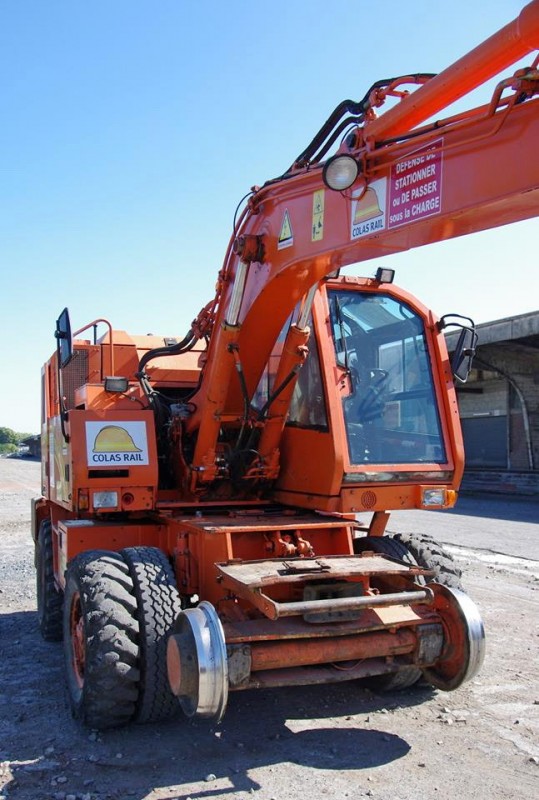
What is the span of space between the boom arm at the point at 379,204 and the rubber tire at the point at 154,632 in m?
1.17

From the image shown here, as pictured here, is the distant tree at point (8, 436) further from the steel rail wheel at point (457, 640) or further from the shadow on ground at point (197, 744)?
the steel rail wheel at point (457, 640)

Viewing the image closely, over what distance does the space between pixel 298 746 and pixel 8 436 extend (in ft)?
350

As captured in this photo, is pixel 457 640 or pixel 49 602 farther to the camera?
pixel 49 602

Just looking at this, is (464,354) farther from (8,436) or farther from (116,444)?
(8,436)

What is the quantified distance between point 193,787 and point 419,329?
3.62 metres

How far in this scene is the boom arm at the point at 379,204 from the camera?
11.4 feet

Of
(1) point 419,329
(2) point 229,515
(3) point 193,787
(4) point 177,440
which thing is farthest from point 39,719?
(1) point 419,329

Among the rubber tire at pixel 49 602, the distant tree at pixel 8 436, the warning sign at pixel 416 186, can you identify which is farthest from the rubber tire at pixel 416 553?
the distant tree at pixel 8 436

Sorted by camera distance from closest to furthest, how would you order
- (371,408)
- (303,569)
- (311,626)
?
1. (311,626)
2. (303,569)
3. (371,408)

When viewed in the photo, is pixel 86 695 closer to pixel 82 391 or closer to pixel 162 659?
pixel 162 659

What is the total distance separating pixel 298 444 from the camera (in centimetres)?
584

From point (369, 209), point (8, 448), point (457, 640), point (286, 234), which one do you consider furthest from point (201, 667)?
point (8, 448)

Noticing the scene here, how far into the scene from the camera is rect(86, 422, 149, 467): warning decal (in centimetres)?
567

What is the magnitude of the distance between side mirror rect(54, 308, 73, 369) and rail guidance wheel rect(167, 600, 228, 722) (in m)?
2.63
